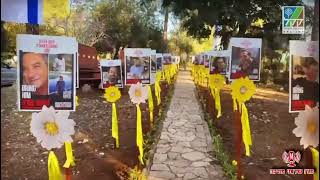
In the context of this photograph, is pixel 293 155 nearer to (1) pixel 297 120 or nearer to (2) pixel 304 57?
(1) pixel 297 120

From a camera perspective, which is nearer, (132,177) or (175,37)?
(132,177)

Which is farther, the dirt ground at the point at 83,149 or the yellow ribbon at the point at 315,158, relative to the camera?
the dirt ground at the point at 83,149

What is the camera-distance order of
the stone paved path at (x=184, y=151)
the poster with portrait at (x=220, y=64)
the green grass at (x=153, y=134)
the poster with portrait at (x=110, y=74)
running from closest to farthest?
1. the stone paved path at (x=184, y=151)
2. the green grass at (x=153, y=134)
3. the poster with portrait at (x=110, y=74)
4. the poster with portrait at (x=220, y=64)

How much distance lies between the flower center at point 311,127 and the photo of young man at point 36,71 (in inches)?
94.5

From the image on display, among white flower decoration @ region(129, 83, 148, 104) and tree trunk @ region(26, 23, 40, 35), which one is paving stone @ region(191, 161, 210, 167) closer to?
white flower decoration @ region(129, 83, 148, 104)

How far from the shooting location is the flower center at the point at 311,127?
3590 mm

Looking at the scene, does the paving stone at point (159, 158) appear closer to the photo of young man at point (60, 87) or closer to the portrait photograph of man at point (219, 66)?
the photo of young man at point (60, 87)

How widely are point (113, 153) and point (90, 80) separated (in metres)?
9.00

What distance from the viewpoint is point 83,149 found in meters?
6.58

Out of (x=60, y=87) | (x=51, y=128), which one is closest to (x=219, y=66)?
(x=60, y=87)

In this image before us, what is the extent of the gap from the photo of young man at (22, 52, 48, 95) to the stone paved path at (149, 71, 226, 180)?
2.20 meters

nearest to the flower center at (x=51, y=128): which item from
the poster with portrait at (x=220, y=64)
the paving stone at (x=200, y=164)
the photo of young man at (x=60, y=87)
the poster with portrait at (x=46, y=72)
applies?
the poster with portrait at (x=46, y=72)

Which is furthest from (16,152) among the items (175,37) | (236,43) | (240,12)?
(175,37)

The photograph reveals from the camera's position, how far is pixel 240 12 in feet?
12.7
